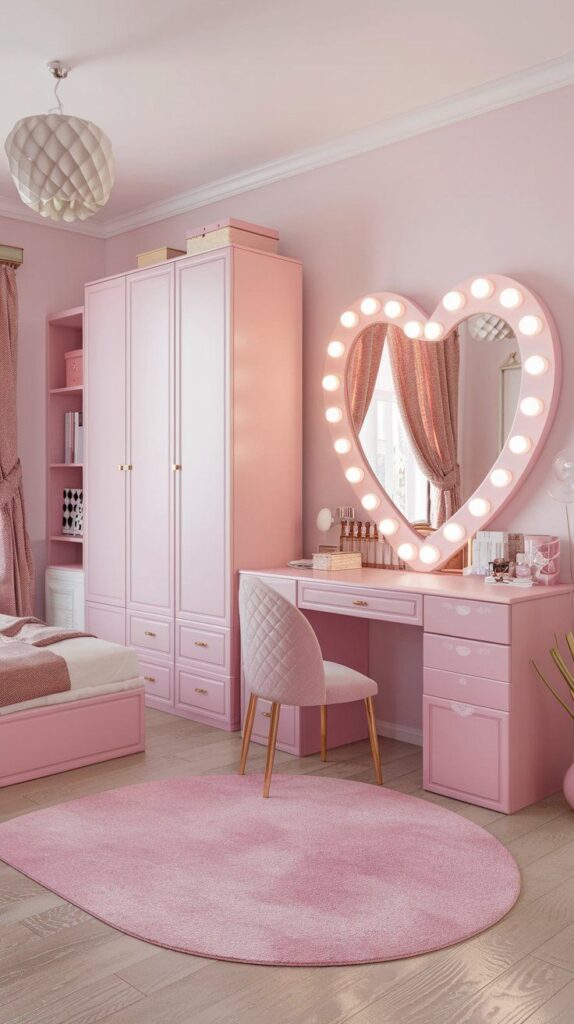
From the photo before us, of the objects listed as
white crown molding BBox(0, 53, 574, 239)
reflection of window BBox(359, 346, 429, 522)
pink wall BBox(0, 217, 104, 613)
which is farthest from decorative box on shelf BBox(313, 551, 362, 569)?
pink wall BBox(0, 217, 104, 613)

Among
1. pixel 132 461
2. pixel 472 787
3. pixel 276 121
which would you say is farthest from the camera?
pixel 132 461

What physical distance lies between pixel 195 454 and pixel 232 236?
1.03m

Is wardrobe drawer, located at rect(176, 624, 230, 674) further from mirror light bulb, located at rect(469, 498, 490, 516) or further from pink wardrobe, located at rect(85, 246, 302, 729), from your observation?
mirror light bulb, located at rect(469, 498, 490, 516)

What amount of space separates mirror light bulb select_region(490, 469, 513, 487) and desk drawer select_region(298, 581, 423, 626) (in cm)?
62

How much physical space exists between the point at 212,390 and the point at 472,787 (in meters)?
2.09

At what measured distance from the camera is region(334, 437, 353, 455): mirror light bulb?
4.22 meters

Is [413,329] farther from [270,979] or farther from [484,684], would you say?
[270,979]

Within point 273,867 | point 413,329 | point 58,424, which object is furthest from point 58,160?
point 58,424

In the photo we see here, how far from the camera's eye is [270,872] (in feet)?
8.69

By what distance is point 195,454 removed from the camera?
429cm

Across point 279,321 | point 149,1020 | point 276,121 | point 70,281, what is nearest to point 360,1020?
point 149,1020

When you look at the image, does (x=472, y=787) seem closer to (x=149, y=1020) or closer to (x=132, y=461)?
(x=149, y=1020)

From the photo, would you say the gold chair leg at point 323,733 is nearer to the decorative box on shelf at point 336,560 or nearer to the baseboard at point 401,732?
the baseboard at point 401,732

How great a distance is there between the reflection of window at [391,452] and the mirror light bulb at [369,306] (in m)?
0.19
